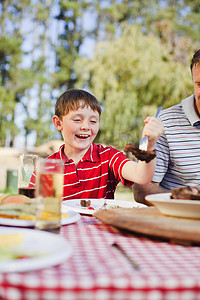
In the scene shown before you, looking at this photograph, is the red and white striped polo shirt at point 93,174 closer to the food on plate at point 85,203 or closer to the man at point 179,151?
the man at point 179,151

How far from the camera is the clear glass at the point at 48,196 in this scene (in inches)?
40.5

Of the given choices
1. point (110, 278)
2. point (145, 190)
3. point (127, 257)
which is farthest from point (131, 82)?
point (110, 278)

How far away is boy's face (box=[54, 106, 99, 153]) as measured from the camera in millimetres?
2207

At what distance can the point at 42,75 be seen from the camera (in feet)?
58.8

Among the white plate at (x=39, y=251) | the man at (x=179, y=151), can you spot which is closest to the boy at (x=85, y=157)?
the man at (x=179, y=151)

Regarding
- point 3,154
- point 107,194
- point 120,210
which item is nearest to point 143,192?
point 107,194

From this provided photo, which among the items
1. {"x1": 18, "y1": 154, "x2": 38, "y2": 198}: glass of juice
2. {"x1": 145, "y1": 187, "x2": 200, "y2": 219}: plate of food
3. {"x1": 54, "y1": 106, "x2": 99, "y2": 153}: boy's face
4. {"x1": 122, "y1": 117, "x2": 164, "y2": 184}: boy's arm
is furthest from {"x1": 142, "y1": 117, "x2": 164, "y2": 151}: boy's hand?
{"x1": 54, "y1": 106, "x2": 99, "y2": 153}: boy's face

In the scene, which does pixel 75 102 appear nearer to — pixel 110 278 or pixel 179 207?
pixel 179 207

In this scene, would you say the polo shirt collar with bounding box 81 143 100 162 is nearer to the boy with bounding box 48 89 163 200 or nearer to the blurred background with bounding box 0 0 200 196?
the boy with bounding box 48 89 163 200

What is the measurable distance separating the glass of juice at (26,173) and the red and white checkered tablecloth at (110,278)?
688 mm

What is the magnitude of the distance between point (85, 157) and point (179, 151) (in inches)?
24.6

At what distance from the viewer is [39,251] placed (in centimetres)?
A: 76

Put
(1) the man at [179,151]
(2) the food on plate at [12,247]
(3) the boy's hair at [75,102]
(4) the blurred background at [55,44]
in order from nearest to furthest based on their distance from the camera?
(2) the food on plate at [12,247]
(3) the boy's hair at [75,102]
(1) the man at [179,151]
(4) the blurred background at [55,44]

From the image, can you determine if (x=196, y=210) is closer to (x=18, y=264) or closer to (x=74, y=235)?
(x=74, y=235)
